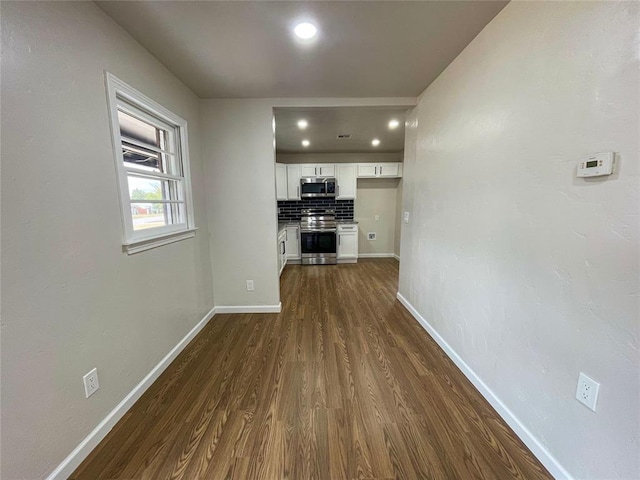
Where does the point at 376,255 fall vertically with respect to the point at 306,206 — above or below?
below

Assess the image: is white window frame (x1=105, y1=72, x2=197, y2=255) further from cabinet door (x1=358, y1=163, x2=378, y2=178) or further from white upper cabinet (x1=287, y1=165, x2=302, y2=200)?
cabinet door (x1=358, y1=163, x2=378, y2=178)

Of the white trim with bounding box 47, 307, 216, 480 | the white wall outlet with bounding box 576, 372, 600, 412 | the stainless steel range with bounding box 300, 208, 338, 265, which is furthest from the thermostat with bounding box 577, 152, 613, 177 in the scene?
the stainless steel range with bounding box 300, 208, 338, 265

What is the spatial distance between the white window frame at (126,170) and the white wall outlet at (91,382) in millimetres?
681

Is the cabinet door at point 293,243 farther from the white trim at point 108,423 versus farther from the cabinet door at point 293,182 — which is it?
the white trim at point 108,423

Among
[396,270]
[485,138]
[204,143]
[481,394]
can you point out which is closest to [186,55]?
[204,143]

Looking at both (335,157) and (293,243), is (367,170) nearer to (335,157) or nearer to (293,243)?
(335,157)

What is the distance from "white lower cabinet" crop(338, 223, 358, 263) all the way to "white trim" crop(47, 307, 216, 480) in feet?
11.6

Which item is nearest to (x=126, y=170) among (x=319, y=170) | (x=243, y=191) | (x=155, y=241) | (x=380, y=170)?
(x=155, y=241)

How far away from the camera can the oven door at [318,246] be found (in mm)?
5027

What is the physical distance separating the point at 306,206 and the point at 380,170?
177 centimetres

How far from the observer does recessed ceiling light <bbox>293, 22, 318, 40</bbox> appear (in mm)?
1486

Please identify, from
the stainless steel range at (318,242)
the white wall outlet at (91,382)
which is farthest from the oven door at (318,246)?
the white wall outlet at (91,382)

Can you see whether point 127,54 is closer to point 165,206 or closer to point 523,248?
point 165,206

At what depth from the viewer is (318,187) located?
511 centimetres
